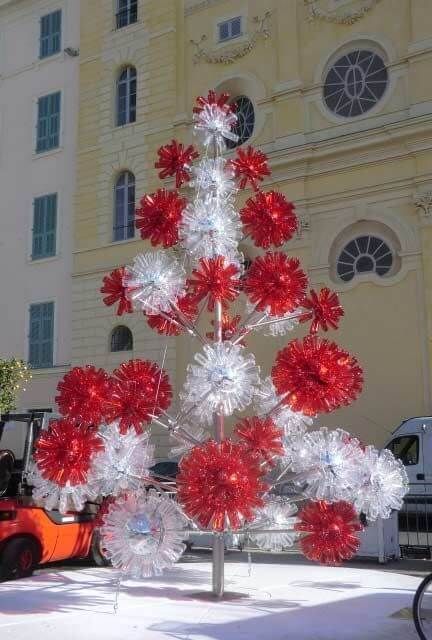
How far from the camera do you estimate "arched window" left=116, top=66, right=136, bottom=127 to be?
21.8 metres

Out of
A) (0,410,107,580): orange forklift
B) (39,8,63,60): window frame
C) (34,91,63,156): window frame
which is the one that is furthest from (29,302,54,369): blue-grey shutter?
(0,410,107,580): orange forklift

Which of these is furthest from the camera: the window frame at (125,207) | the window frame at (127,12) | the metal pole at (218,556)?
the window frame at (127,12)

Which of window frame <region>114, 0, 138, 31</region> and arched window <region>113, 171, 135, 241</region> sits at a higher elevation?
window frame <region>114, 0, 138, 31</region>

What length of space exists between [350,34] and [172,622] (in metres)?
15.9

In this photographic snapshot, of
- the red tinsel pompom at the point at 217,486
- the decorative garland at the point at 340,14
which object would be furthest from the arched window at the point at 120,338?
the red tinsel pompom at the point at 217,486

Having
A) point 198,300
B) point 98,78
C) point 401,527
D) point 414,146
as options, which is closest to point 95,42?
point 98,78

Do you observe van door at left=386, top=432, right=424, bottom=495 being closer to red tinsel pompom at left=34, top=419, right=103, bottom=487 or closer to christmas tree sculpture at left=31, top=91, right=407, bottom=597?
christmas tree sculpture at left=31, top=91, right=407, bottom=597

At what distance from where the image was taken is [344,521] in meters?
5.83

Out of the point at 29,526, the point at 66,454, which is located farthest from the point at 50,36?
the point at 66,454

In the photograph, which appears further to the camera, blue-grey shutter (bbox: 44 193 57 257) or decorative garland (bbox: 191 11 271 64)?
blue-grey shutter (bbox: 44 193 57 257)

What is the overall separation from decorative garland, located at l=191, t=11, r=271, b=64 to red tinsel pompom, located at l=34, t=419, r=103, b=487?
16.1m

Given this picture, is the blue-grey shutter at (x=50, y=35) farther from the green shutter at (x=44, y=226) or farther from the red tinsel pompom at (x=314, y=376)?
the red tinsel pompom at (x=314, y=376)

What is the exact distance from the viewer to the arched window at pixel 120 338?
67.4ft

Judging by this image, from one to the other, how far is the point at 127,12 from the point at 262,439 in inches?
765
